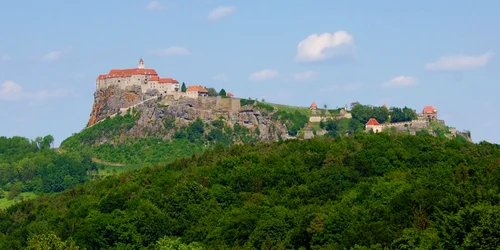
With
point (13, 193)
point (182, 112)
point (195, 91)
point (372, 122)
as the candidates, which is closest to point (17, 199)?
point (13, 193)

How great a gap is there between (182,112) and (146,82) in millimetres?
10653

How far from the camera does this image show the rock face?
611ft

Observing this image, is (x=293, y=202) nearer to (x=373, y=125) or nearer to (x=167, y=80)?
(x=373, y=125)

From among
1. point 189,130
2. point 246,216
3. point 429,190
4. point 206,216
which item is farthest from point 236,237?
point 189,130

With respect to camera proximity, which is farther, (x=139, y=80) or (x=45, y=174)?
(x=139, y=80)

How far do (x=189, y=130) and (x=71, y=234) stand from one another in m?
92.2

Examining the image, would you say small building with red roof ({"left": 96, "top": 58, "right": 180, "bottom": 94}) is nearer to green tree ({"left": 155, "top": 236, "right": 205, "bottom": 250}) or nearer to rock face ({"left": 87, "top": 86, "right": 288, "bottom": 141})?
rock face ({"left": 87, "top": 86, "right": 288, "bottom": 141})

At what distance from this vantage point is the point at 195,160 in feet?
411

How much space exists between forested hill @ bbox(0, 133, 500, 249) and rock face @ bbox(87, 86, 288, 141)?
190ft

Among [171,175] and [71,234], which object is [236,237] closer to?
[71,234]

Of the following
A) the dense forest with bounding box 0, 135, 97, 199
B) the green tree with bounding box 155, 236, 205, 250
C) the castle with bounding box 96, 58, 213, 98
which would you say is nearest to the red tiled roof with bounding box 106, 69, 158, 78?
the castle with bounding box 96, 58, 213, 98

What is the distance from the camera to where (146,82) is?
636 ft

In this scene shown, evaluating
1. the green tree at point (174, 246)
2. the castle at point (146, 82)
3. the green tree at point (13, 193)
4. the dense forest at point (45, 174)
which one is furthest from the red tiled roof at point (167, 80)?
the green tree at point (174, 246)

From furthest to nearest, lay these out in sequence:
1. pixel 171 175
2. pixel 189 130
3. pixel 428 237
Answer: pixel 189 130 < pixel 171 175 < pixel 428 237
